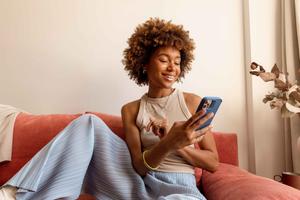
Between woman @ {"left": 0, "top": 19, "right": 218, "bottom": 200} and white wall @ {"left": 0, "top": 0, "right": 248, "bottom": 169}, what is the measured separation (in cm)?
36

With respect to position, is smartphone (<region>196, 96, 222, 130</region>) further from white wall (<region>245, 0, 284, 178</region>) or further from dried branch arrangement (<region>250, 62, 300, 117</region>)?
white wall (<region>245, 0, 284, 178</region>)

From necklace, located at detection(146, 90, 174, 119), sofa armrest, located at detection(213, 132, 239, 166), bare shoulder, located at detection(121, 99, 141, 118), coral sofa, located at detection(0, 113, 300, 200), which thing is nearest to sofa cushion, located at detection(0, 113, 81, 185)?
coral sofa, located at detection(0, 113, 300, 200)

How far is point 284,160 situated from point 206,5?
2.99 ft

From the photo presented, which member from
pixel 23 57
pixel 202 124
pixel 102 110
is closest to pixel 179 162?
pixel 202 124

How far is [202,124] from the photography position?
0.93 metres

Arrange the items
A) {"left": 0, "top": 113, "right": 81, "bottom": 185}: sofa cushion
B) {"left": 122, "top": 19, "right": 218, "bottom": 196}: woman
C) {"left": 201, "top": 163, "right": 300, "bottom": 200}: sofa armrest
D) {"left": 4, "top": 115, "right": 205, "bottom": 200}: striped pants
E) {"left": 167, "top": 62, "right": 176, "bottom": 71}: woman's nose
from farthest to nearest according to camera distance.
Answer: {"left": 0, "top": 113, "right": 81, "bottom": 185}: sofa cushion, {"left": 167, "top": 62, "right": 176, "bottom": 71}: woman's nose, {"left": 122, "top": 19, "right": 218, "bottom": 196}: woman, {"left": 4, "top": 115, "right": 205, "bottom": 200}: striped pants, {"left": 201, "top": 163, "right": 300, "bottom": 200}: sofa armrest

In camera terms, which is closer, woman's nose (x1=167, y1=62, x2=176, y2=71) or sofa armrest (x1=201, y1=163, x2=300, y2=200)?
sofa armrest (x1=201, y1=163, x2=300, y2=200)

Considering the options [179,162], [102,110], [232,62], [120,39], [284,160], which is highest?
[120,39]

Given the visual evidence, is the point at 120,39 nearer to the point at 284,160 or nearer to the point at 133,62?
the point at 133,62

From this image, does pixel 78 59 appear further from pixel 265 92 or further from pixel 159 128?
pixel 265 92

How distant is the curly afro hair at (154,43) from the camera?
3.92 ft

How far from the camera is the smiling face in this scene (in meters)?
1.17

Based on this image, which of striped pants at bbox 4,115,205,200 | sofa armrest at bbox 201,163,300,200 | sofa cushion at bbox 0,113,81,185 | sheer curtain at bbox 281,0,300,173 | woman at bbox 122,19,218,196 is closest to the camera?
sofa armrest at bbox 201,163,300,200

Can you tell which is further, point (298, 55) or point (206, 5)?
→ point (206, 5)
